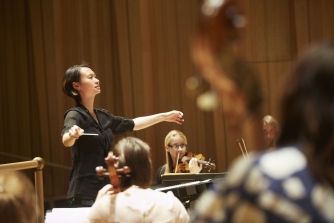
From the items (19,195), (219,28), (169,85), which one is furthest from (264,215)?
(169,85)

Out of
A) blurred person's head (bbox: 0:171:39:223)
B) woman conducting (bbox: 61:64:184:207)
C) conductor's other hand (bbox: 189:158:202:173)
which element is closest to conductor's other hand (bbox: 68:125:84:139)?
woman conducting (bbox: 61:64:184:207)

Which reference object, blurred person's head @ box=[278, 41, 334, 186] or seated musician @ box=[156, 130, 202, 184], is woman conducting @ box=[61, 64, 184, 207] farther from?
blurred person's head @ box=[278, 41, 334, 186]

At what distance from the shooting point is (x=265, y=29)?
21.4 ft

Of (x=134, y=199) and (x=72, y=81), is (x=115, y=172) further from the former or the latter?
(x=72, y=81)

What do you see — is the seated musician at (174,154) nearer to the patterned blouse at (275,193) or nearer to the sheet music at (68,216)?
the sheet music at (68,216)

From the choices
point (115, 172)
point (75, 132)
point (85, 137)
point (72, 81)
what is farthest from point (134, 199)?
point (72, 81)

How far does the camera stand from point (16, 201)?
162 cm

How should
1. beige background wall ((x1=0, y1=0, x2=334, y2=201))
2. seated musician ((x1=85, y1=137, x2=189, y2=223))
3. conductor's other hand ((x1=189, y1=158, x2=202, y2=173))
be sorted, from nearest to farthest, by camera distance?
seated musician ((x1=85, y1=137, x2=189, y2=223)) → conductor's other hand ((x1=189, y1=158, x2=202, y2=173)) → beige background wall ((x1=0, y1=0, x2=334, y2=201))

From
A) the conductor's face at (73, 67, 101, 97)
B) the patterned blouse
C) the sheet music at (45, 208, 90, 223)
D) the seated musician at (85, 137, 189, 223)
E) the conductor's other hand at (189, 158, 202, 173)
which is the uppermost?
the conductor's face at (73, 67, 101, 97)

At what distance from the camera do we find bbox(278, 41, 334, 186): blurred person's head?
755mm

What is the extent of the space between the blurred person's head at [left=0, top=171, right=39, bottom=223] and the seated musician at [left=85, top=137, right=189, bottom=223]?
0.47 meters

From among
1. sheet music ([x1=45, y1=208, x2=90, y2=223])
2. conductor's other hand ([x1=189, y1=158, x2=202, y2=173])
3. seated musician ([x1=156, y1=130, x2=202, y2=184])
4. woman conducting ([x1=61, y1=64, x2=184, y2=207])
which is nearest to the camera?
sheet music ([x1=45, y1=208, x2=90, y2=223])

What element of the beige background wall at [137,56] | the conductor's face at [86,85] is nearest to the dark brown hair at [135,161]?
the conductor's face at [86,85]

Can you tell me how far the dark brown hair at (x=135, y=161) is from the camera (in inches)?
86.4
